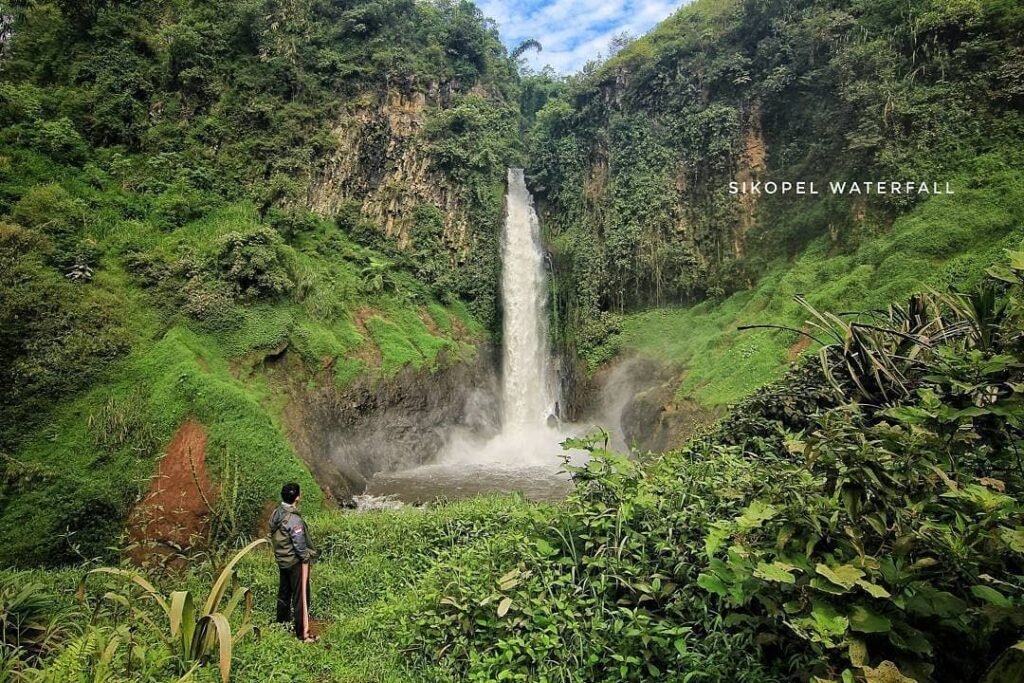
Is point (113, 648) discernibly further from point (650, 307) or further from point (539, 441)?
point (650, 307)

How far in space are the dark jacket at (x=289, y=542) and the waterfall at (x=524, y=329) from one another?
1514 cm

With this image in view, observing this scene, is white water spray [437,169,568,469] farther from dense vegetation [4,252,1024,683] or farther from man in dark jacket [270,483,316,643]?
dense vegetation [4,252,1024,683]

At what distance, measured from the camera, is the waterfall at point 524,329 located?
20750mm

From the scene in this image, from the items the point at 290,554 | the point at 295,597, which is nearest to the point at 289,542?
the point at 290,554

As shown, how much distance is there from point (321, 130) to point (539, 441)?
14.8 m

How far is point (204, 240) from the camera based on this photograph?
14.6 meters

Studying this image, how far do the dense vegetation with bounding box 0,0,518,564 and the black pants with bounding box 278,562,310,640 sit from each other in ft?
10.6

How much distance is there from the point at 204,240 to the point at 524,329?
11878 millimetres

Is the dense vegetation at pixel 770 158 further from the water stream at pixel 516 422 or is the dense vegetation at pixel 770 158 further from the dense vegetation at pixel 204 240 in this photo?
the dense vegetation at pixel 204 240

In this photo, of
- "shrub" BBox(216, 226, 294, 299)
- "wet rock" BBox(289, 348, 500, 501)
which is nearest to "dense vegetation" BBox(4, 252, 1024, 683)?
"wet rock" BBox(289, 348, 500, 501)

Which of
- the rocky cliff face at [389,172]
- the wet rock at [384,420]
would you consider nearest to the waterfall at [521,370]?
the wet rock at [384,420]

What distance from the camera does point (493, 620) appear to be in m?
3.24

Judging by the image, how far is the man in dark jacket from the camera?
489cm

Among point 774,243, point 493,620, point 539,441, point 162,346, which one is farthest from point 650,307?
point 493,620
